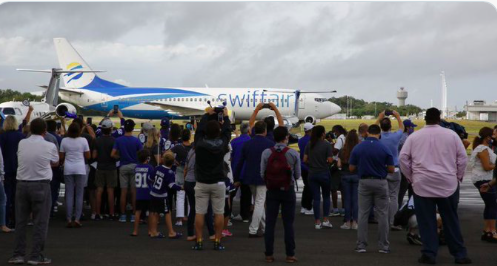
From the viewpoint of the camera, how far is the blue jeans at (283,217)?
846 cm

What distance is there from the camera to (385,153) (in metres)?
9.16

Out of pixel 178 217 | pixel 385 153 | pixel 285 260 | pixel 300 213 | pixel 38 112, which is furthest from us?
pixel 38 112

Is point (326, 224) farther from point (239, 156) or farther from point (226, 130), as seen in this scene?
point (226, 130)

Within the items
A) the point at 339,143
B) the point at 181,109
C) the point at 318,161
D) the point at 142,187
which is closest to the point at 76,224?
the point at 142,187

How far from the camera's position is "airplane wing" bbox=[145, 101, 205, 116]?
51031mm

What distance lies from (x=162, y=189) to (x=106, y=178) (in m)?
2.19

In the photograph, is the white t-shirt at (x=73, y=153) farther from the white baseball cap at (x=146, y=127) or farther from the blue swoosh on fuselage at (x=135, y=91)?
A: the blue swoosh on fuselage at (x=135, y=91)

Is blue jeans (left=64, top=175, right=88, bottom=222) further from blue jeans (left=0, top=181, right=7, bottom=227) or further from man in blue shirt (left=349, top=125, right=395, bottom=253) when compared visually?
man in blue shirt (left=349, top=125, right=395, bottom=253)

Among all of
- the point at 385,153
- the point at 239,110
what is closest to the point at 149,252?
the point at 385,153

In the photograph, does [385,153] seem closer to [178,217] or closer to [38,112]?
[178,217]

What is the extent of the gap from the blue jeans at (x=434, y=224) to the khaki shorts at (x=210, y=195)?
2.46m

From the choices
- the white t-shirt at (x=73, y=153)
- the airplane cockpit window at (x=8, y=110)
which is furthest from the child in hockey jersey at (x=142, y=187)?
the airplane cockpit window at (x=8, y=110)

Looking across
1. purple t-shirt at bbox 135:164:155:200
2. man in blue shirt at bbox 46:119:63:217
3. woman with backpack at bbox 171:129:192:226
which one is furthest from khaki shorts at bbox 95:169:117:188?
purple t-shirt at bbox 135:164:155:200

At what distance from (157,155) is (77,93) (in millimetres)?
43235
